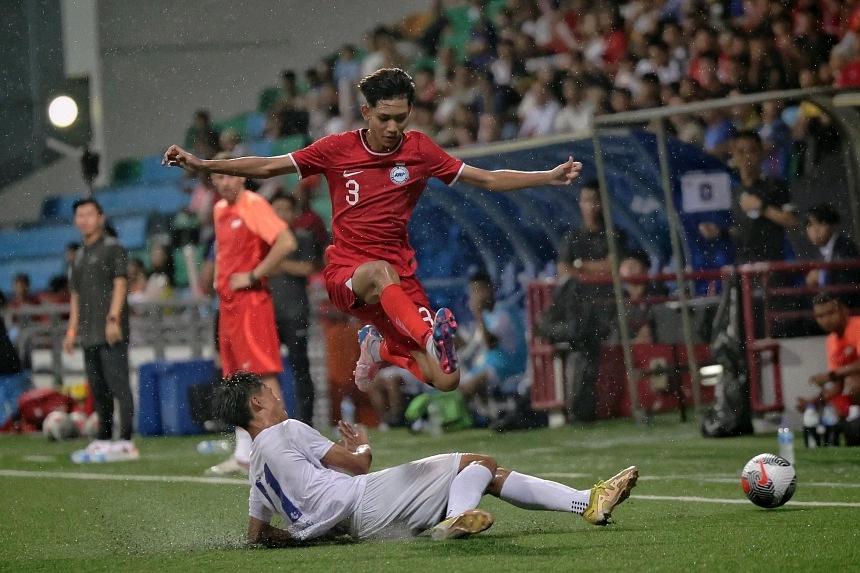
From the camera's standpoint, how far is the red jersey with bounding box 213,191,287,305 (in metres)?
11.3

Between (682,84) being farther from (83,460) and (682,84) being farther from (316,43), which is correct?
(316,43)

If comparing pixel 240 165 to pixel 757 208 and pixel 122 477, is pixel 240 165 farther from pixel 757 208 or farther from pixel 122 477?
pixel 757 208

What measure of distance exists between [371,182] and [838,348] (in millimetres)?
5148

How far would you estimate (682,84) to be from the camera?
15.8m

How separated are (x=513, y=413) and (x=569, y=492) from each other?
24.8 feet

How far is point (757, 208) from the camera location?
13.2 metres

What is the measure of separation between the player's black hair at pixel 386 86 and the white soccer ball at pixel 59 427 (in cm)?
937

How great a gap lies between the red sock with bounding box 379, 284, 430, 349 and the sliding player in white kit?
0.95 meters

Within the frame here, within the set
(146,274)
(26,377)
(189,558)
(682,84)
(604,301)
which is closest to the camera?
(189,558)

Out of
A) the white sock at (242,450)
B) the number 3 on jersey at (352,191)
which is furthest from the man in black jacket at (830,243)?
the number 3 on jersey at (352,191)

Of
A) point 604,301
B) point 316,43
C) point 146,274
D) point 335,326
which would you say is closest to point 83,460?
point 335,326

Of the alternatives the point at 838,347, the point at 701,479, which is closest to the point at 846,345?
the point at 838,347

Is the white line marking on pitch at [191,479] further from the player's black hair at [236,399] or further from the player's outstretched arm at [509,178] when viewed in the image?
the player's black hair at [236,399]

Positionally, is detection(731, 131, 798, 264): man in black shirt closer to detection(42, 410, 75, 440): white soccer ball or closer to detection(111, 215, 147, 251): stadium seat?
detection(42, 410, 75, 440): white soccer ball
